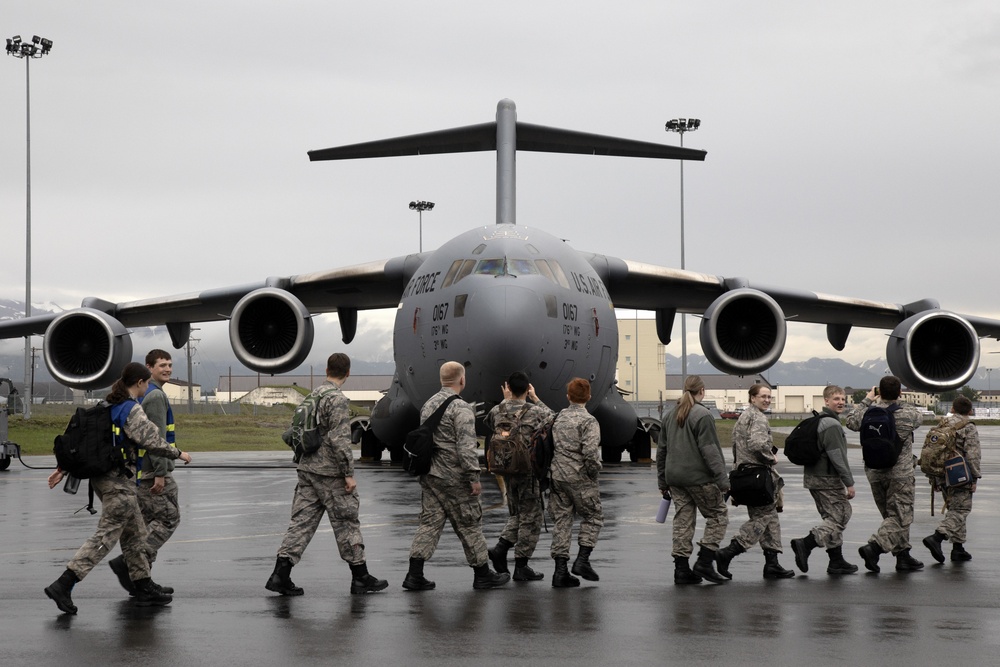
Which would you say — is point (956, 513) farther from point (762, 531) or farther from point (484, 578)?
point (484, 578)

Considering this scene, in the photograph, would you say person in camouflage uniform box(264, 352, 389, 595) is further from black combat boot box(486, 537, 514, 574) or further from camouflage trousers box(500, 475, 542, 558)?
camouflage trousers box(500, 475, 542, 558)

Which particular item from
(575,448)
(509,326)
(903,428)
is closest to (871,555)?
(903,428)

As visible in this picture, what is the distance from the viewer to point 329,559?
9.59 meters

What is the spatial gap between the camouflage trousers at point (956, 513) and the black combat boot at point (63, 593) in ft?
21.1

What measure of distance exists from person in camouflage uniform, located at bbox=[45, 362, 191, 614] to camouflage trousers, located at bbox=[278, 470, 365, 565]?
85 centimetres

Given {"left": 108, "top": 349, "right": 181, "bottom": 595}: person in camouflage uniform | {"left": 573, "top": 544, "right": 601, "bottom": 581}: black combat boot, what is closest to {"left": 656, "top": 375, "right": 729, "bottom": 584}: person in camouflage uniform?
{"left": 573, "top": 544, "right": 601, "bottom": 581}: black combat boot

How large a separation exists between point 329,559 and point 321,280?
1205 cm

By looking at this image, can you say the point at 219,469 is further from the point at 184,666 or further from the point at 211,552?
the point at 184,666

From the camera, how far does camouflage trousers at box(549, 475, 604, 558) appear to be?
8.38 meters

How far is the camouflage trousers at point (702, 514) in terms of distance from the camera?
8492 millimetres

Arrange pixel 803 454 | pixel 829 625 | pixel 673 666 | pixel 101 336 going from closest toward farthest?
pixel 673 666, pixel 829 625, pixel 803 454, pixel 101 336

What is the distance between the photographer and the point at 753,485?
28.4ft

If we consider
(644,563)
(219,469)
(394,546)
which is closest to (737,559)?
(644,563)

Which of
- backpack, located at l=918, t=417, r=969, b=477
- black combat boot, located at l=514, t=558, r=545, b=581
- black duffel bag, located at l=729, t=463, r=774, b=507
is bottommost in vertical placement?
black combat boot, located at l=514, t=558, r=545, b=581
